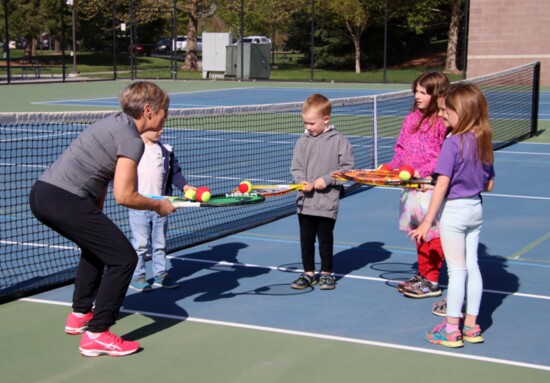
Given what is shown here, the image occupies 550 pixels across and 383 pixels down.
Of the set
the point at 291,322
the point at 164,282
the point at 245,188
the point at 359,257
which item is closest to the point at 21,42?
the point at 359,257

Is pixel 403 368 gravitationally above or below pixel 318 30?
below

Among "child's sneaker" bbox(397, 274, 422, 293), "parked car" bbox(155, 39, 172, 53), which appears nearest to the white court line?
"child's sneaker" bbox(397, 274, 422, 293)

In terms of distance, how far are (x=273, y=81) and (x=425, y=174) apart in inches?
1207

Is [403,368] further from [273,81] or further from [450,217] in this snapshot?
[273,81]

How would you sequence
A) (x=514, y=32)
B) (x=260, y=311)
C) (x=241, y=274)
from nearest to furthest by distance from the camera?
(x=260, y=311) → (x=241, y=274) → (x=514, y=32)

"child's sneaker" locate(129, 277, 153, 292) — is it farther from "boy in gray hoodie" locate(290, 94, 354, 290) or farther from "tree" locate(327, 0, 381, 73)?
"tree" locate(327, 0, 381, 73)

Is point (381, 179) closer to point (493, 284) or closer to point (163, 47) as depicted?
point (493, 284)

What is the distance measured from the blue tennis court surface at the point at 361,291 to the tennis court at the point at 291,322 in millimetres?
13

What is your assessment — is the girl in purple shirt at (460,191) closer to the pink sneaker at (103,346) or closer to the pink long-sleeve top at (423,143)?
the pink long-sleeve top at (423,143)

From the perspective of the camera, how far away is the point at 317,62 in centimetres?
4912

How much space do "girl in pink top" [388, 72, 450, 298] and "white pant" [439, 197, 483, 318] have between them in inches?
36.3

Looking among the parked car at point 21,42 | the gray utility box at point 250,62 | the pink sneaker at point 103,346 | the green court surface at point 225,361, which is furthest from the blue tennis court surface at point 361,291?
the parked car at point 21,42

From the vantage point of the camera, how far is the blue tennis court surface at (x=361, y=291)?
5883 millimetres

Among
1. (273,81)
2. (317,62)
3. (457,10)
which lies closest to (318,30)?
(317,62)
